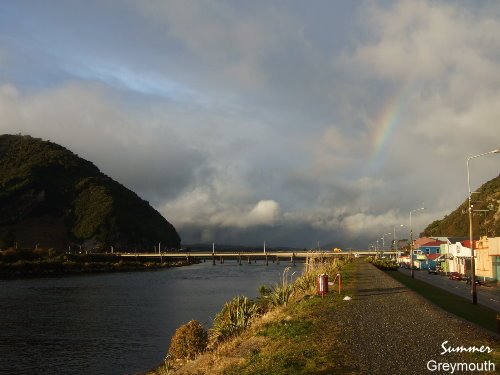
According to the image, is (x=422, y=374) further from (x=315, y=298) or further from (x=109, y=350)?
(x=109, y=350)

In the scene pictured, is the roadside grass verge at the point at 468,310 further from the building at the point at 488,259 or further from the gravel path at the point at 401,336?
the building at the point at 488,259

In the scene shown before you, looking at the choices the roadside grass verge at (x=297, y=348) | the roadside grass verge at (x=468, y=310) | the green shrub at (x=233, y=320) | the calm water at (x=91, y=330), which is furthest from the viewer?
the calm water at (x=91, y=330)

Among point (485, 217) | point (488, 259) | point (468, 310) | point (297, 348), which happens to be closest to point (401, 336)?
point (297, 348)

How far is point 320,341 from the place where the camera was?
561 inches

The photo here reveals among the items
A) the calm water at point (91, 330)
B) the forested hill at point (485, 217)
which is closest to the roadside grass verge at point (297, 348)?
the calm water at point (91, 330)

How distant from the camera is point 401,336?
49.1ft

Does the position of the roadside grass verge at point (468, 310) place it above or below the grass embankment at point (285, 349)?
below

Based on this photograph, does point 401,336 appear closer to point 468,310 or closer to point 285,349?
point 285,349

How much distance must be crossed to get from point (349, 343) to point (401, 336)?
2074 millimetres

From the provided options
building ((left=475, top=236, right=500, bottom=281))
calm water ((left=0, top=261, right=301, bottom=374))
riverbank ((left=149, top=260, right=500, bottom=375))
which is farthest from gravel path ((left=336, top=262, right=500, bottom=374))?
building ((left=475, top=236, right=500, bottom=281))

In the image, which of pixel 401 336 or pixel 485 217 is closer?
pixel 401 336

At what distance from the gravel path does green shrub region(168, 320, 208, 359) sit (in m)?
5.54

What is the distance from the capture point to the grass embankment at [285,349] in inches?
461

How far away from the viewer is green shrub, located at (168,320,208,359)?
63.7 ft
